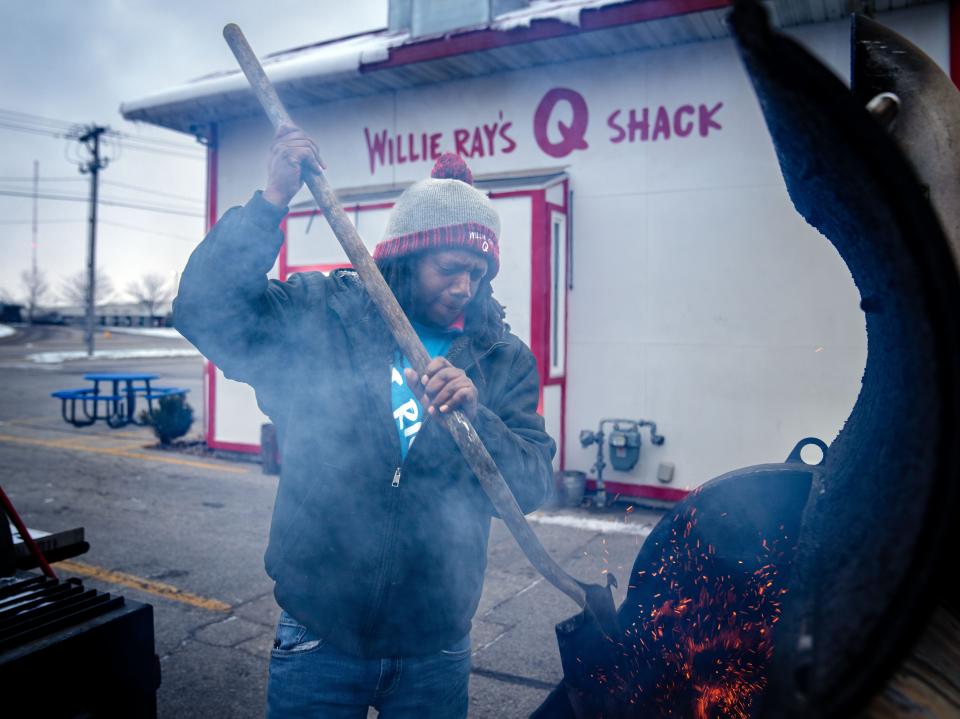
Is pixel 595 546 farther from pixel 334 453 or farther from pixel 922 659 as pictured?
pixel 922 659

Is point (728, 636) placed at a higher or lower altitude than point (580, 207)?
lower

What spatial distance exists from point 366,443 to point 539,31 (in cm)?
522

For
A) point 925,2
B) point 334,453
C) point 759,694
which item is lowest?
point 759,694

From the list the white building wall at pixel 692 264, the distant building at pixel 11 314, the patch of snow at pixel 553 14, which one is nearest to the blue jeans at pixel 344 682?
the white building wall at pixel 692 264

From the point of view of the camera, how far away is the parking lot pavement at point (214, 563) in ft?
11.2

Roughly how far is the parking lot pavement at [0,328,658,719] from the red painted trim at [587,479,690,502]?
0.18 meters

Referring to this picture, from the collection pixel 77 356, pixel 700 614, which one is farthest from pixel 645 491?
pixel 77 356

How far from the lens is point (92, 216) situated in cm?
2608

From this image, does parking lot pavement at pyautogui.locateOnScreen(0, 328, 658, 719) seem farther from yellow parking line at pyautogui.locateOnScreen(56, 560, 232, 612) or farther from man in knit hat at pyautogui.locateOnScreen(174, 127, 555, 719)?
man in knit hat at pyautogui.locateOnScreen(174, 127, 555, 719)

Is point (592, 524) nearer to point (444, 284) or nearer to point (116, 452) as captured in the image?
point (444, 284)

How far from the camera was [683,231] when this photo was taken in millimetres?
6117

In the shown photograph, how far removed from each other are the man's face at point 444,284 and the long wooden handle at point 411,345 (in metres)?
0.12

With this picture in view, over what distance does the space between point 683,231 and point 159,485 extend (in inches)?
223

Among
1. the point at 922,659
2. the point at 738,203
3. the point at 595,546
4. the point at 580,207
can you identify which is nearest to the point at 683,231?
the point at 738,203
